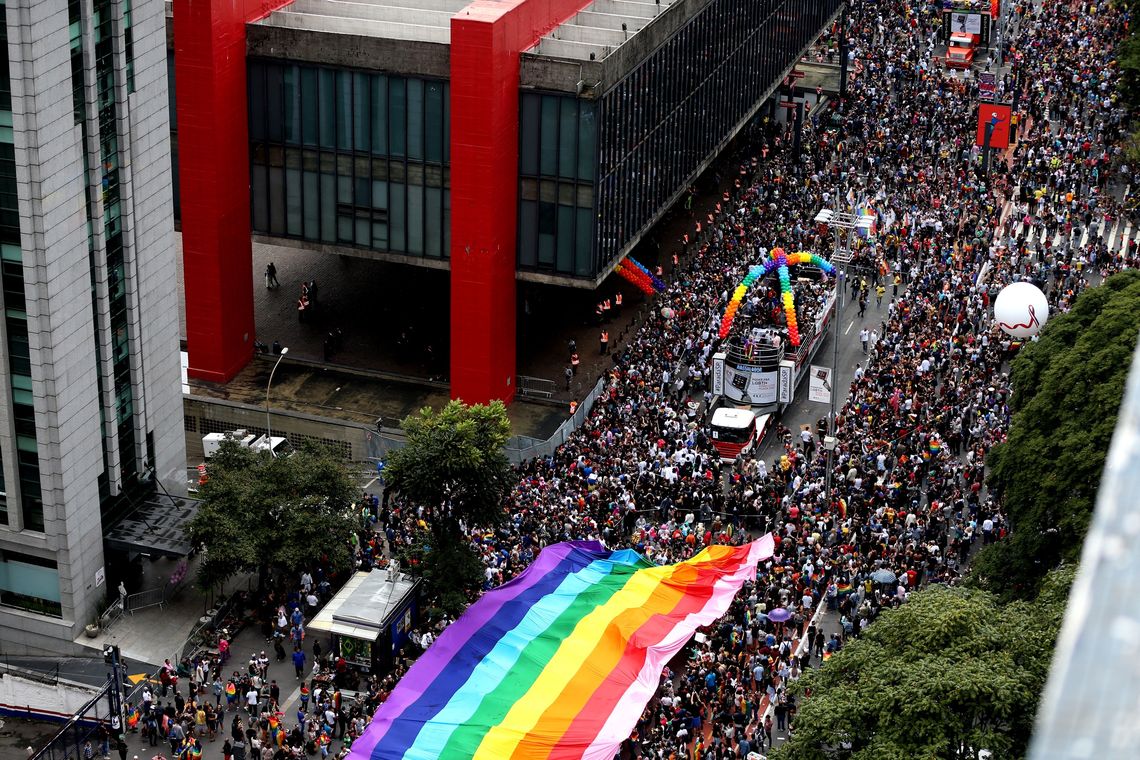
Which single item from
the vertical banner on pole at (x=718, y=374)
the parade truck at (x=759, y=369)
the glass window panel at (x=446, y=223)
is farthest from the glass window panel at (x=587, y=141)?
the parade truck at (x=759, y=369)

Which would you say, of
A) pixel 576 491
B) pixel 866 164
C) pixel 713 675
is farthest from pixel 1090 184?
pixel 713 675

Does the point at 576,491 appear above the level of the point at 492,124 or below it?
below

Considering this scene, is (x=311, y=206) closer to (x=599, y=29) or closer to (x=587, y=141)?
(x=587, y=141)

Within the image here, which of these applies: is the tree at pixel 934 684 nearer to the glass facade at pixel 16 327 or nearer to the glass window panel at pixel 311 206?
the glass facade at pixel 16 327

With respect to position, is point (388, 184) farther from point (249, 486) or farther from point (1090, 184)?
point (1090, 184)

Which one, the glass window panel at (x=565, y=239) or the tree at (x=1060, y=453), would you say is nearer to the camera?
the tree at (x=1060, y=453)

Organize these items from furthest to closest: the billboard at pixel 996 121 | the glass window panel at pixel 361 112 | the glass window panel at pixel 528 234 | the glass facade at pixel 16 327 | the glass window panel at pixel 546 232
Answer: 1. the billboard at pixel 996 121
2. the glass window panel at pixel 528 234
3. the glass window panel at pixel 546 232
4. the glass window panel at pixel 361 112
5. the glass facade at pixel 16 327

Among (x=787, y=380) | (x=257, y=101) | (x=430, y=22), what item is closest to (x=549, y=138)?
(x=430, y=22)
